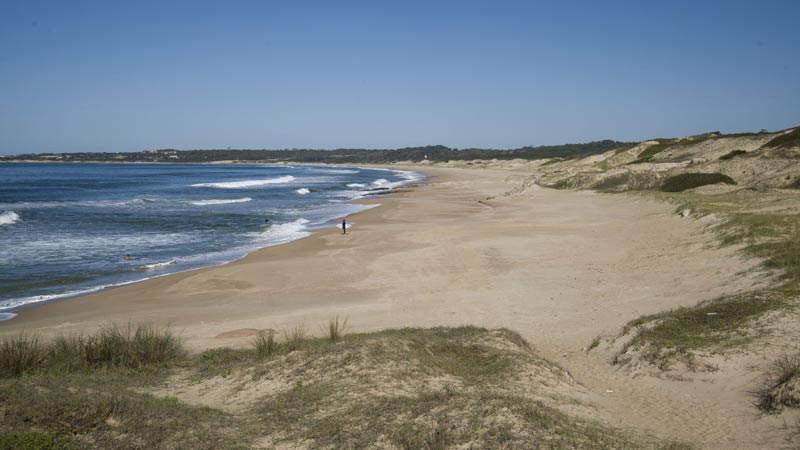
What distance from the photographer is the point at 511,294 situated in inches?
594

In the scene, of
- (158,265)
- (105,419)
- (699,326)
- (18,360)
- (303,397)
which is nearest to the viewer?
(105,419)

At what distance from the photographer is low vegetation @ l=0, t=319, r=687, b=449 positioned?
5.95 metres

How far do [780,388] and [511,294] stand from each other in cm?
825

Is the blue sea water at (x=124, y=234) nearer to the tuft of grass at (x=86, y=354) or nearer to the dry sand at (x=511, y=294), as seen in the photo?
the dry sand at (x=511, y=294)

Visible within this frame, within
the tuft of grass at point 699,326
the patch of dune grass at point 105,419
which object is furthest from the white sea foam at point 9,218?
the tuft of grass at point 699,326

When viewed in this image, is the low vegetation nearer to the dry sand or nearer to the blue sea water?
the dry sand

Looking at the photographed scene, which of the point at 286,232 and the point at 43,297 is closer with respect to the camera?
the point at 43,297

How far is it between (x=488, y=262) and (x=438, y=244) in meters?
4.74

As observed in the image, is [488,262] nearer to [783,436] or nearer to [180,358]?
[180,358]

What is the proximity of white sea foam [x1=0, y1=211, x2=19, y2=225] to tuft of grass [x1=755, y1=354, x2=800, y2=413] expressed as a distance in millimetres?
38920

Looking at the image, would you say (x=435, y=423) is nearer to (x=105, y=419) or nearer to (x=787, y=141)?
(x=105, y=419)

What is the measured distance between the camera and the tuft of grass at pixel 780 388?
6.80 meters

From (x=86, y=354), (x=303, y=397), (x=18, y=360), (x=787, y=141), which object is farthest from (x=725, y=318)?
(x=787, y=141)

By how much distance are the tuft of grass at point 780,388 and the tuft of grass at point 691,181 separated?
3347 cm
